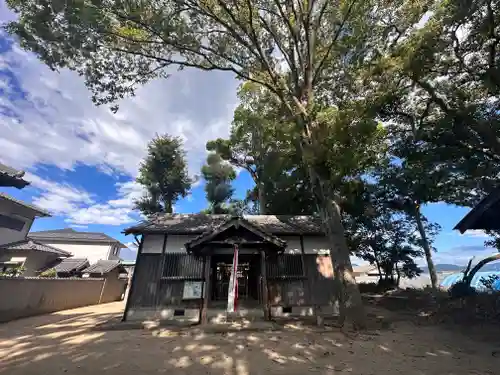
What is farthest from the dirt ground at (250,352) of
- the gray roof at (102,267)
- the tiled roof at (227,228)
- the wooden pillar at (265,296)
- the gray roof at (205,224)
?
the gray roof at (102,267)

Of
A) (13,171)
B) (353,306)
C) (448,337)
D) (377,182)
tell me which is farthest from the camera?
(377,182)

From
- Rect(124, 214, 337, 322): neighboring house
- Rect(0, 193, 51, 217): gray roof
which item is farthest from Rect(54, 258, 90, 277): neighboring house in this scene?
Rect(124, 214, 337, 322): neighboring house

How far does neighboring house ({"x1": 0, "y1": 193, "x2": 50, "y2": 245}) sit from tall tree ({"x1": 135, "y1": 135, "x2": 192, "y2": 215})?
7.19 meters

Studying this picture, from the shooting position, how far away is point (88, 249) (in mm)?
28172

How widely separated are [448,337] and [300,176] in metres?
11.7

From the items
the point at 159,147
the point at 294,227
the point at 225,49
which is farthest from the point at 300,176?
the point at 159,147

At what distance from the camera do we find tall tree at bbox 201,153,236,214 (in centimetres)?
2419

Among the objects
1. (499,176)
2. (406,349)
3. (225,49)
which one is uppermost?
(225,49)

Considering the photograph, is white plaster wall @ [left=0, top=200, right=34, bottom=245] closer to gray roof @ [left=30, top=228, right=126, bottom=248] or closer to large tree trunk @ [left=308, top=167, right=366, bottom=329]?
gray roof @ [left=30, top=228, right=126, bottom=248]

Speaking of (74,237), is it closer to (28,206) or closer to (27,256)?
(27,256)

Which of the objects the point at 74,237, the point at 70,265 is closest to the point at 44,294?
the point at 70,265

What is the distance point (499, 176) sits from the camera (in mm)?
10734

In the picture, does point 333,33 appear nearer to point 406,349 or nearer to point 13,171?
point 406,349

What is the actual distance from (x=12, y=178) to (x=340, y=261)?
1340 cm
